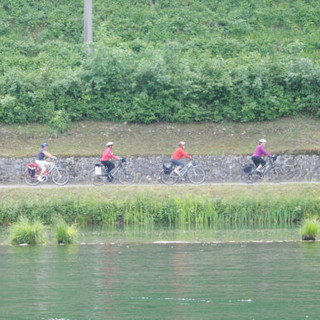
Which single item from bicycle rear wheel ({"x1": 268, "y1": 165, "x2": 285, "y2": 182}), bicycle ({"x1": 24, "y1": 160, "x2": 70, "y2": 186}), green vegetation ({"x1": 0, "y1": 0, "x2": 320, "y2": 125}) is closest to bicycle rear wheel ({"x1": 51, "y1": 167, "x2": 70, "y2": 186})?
bicycle ({"x1": 24, "y1": 160, "x2": 70, "y2": 186})

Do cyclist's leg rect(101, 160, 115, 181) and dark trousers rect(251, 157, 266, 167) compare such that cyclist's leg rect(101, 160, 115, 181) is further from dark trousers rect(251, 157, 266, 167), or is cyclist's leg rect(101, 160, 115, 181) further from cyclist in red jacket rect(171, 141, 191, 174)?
dark trousers rect(251, 157, 266, 167)

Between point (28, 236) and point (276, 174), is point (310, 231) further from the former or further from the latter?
point (276, 174)

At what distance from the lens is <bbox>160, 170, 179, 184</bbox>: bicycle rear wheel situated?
3231cm

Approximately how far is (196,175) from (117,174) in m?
3.16

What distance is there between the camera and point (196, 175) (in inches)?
1272

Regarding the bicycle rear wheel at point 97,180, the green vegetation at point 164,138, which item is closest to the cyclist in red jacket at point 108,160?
the bicycle rear wheel at point 97,180

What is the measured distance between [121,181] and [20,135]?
22.0ft

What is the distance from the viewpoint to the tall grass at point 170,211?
89.1 feet

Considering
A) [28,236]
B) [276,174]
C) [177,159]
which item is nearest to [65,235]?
[28,236]

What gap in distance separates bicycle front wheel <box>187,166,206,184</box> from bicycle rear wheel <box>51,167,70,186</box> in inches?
195

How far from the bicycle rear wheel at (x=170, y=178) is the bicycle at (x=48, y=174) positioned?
12.6ft

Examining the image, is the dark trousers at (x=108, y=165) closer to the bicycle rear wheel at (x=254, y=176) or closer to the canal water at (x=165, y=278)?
the bicycle rear wheel at (x=254, y=176)

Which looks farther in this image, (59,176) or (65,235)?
(59,176)

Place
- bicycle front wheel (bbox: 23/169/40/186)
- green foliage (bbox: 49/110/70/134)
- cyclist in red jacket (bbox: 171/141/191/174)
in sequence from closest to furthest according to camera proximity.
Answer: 1. cyclist in red jacket (bbox: 171/141/191/174)
2. bicycle front wheel (bbox: 23/169/40/186)
3. green foliage (bbox: 49/110/70/134)
